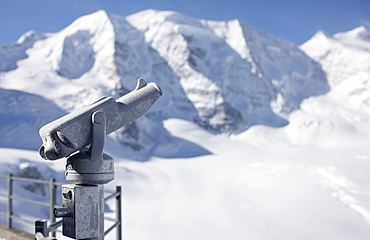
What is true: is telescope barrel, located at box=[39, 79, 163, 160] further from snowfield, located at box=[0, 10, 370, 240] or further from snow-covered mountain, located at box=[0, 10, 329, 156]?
snow-covered mountain, located at box=[0, 10, 329, 156]

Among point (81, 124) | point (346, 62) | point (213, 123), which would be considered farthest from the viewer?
point (346, 62)

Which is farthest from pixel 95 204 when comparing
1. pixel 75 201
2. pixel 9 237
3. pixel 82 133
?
pixel 9 237

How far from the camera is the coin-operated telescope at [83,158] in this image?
71.1 inches

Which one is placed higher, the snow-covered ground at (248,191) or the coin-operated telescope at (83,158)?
the coin-operated telescope at (83,158)

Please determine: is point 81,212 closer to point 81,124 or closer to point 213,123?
point 81,124

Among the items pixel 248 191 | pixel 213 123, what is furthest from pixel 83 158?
pixel 213 123

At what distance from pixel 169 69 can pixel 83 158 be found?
Result: 4115cm

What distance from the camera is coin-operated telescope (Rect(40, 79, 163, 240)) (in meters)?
1.81

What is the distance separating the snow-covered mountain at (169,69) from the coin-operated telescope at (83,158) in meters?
27.3

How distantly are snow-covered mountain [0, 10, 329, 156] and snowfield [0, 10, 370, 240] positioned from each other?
0.17m

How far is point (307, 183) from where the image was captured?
1989 centimetres

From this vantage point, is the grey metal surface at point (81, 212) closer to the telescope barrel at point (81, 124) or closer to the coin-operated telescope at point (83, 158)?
the coin-operated telescope at point (83, 158)

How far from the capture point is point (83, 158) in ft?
6.23

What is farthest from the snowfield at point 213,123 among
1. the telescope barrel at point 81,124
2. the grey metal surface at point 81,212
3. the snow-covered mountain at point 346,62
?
the telescope barrel at point 81,124
